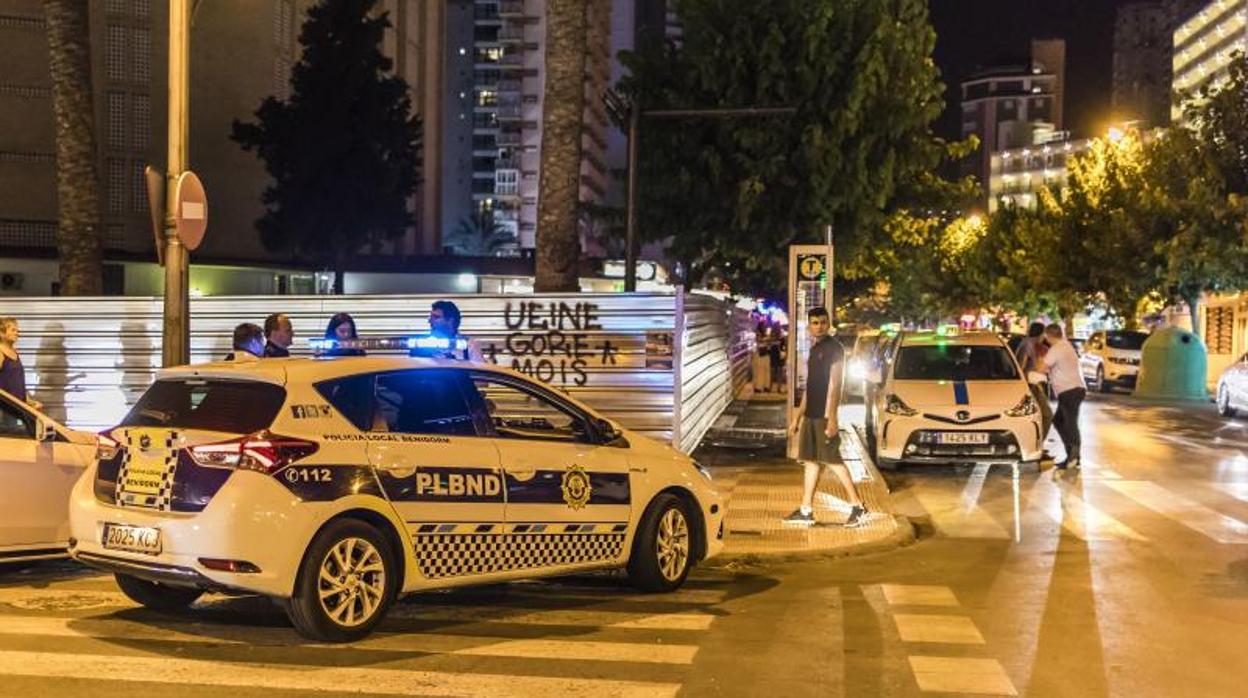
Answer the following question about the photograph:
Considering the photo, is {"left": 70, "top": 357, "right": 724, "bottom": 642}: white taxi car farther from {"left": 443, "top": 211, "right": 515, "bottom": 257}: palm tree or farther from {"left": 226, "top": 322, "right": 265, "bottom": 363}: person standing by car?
{"left": 443, "top": 211, "right": 515, "bottom": 257}: palm tree

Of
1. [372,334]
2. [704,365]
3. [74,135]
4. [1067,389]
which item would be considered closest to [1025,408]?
[1067,389]

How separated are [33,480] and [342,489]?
2990 millimetres

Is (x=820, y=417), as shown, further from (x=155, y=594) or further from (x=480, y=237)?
(x=480, y=237)

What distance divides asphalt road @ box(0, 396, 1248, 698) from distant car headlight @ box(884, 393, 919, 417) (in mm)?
3862

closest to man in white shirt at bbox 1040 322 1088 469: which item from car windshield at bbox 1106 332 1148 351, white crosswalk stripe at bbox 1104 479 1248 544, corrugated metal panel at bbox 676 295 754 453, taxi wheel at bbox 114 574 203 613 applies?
white crosswalk stripe at bbox 1104 479 1248 544

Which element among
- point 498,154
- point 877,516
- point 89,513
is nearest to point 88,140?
point 89,513

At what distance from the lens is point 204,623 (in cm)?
734

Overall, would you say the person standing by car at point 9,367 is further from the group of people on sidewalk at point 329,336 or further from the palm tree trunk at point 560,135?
the palm tree trunk at point 560,135

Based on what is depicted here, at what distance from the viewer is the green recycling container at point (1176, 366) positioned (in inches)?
1188

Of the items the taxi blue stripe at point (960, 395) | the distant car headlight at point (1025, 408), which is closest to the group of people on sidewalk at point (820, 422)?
the taxi blue stripe at point (960, 395)

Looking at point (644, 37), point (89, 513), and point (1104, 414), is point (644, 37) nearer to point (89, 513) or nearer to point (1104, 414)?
point (1104, 414)

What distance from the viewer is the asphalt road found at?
6.18 metres

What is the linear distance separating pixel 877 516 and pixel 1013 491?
3.00m

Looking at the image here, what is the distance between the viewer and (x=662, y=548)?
8500 millimetres
